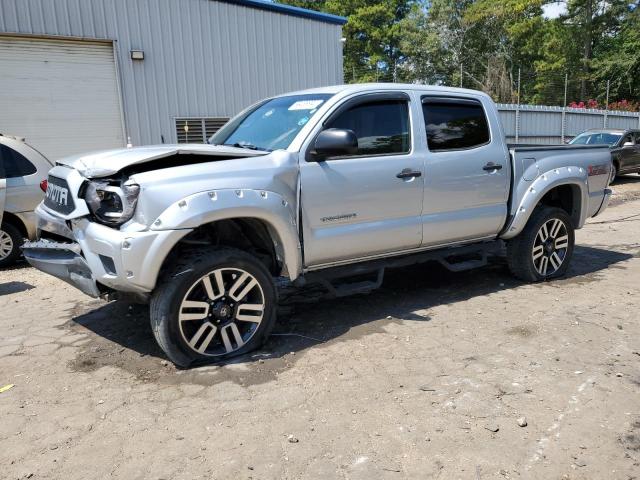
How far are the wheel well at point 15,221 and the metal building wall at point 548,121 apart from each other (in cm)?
1443

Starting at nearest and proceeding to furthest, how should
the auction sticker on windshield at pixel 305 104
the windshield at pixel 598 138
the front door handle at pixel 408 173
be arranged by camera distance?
the auction sticker on windshield at pixel 305 104 → the front door handle at pixel 408 173 → the windshield at pixel 598 138

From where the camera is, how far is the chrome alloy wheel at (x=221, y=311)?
372 centimetres

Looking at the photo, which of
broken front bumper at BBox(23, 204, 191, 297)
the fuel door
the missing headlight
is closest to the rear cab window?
the fuel door

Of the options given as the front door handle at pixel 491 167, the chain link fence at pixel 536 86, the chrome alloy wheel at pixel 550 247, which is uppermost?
the chain link fence at pixel 536 86

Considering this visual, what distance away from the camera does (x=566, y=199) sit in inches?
245

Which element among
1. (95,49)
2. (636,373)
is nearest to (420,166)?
(636,373)

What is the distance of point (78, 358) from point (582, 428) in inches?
132

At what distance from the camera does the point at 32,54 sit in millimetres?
10180

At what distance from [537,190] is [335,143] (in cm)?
253

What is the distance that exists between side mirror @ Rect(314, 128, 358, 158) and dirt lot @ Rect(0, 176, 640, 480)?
1.45 m

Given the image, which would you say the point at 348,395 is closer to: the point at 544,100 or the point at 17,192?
the point at 17,192

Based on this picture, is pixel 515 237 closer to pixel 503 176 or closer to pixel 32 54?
pixel 503 176

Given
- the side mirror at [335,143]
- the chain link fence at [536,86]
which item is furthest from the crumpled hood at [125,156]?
the chain link fence at [536,86]

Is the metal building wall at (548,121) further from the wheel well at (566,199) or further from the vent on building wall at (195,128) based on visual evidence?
the wheel well at (566,199)
